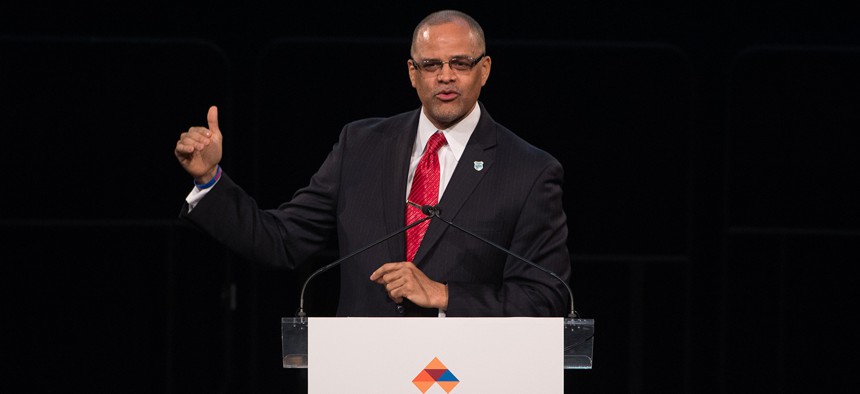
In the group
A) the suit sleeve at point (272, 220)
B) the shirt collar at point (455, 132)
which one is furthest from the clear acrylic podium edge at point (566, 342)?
the shirt collar at point (455, 132)

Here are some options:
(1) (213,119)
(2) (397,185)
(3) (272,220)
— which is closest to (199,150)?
(1) (213,119)

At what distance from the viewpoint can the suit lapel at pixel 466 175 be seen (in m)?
2.15

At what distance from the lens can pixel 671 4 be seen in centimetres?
360

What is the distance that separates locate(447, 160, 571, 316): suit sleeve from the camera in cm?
198

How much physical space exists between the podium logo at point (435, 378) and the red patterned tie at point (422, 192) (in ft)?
1.67

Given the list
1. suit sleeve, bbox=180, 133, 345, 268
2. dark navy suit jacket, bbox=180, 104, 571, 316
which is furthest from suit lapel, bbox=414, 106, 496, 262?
suit sleeve, bbox=180, 133, 345, 268

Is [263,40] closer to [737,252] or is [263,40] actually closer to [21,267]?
[21,267]

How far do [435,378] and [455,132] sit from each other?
0.71m

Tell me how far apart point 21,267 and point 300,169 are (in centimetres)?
103

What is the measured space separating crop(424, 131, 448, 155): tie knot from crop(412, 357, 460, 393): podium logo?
64 centimetres

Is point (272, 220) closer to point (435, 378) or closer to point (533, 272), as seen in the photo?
point (533, 272)

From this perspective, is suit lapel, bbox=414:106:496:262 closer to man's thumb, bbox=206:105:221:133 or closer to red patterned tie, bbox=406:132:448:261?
red patterned tie, bbox=406:132:448:261

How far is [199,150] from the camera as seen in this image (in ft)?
6.44

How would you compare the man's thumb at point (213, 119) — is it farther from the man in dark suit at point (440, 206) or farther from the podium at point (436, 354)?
the podium at point (436, 354)
